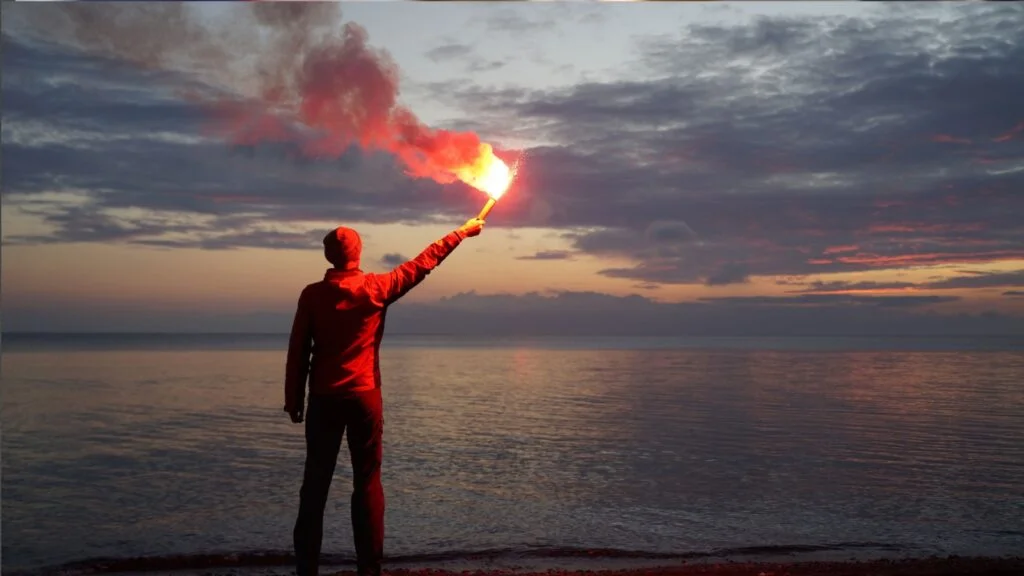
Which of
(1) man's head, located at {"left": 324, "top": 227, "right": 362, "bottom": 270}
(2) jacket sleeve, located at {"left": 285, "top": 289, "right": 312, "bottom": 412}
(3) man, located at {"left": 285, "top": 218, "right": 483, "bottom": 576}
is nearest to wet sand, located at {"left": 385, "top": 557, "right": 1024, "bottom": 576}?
(3) man, located at {"left": 285, "top": 218, "right": 483, "bottom": 576}

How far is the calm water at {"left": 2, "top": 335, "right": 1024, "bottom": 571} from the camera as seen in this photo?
40.6 feet

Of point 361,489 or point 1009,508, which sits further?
point 1009,508

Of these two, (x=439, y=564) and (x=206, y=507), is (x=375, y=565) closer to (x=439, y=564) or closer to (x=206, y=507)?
(x=439, y=564)

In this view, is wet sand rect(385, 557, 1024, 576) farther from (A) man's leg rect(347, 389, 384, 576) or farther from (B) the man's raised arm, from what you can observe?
(B) the man's raised arm

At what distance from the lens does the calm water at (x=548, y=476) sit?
12367mm

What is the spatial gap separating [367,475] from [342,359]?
→ 101 cm

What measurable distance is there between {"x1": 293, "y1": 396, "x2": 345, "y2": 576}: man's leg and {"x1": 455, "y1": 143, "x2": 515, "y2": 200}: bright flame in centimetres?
240

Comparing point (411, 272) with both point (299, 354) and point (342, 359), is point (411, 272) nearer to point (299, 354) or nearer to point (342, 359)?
point (342, 359)

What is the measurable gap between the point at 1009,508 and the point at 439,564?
9.67 metres

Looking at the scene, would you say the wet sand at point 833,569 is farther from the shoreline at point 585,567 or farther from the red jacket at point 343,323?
the red jacket at point 343,323

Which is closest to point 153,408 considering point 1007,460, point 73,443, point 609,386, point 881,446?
point 73,443

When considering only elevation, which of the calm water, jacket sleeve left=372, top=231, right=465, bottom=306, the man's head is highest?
the man's head

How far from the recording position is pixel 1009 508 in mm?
14461

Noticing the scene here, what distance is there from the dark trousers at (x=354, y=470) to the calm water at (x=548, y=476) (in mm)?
3974
